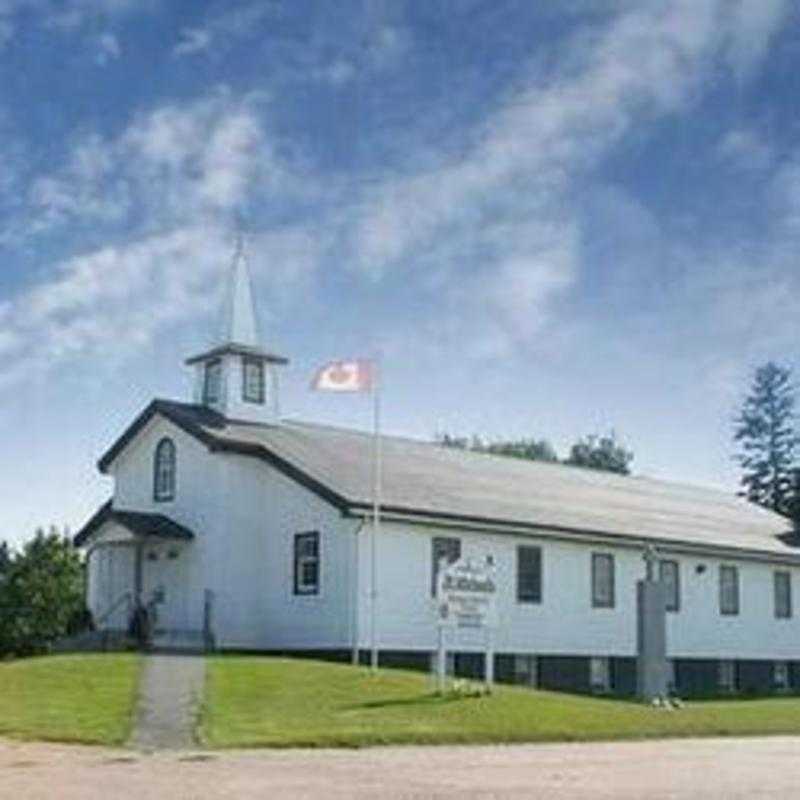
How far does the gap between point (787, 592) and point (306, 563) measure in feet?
61.0

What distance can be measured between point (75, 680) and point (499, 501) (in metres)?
16.0

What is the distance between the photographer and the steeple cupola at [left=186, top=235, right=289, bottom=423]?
4366 centimetres

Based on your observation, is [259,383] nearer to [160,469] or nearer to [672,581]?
[160,469]

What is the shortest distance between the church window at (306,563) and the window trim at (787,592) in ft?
58.1

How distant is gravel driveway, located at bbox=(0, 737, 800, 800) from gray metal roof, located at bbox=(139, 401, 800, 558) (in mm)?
17088

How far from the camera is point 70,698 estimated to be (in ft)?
87.0

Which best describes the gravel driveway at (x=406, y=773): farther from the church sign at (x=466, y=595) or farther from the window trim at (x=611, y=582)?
the window trim at (x=611, y=582)

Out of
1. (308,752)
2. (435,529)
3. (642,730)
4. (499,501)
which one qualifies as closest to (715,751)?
(642,730)

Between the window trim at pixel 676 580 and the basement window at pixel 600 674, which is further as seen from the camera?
the window trim at pixel 676 580

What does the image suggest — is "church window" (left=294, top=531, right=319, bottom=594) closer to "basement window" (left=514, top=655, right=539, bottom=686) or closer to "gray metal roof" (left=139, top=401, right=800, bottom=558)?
"gray metal roof" (left=139, top=401, right=800, bottom=558)

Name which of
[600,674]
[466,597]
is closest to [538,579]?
[600,674]

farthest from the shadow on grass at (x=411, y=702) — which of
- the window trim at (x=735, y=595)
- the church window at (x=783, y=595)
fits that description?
the church window at (x=783, y=595)

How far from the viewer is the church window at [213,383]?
1729 inches

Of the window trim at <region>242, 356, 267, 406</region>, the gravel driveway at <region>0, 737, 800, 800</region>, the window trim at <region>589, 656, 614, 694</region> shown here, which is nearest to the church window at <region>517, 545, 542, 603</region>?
the window trim at <region>589, 656, 614, 694</region>
